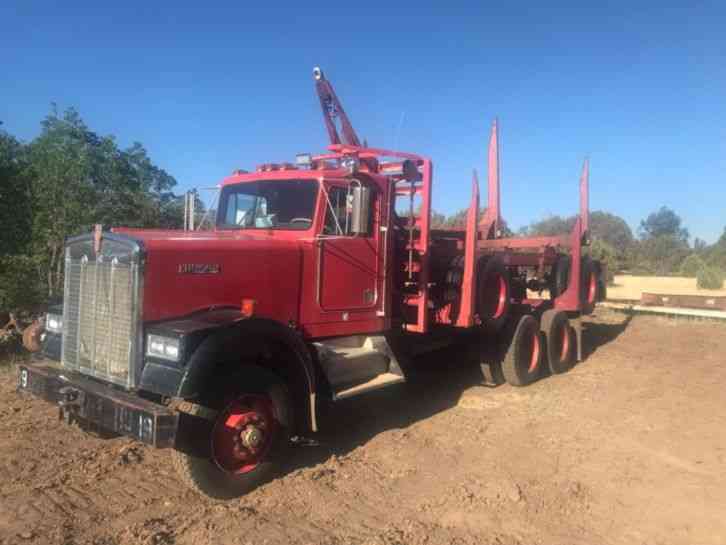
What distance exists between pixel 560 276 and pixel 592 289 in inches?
51.8

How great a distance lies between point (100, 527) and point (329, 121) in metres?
7.30

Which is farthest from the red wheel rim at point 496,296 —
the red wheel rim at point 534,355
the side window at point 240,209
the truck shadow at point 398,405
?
the side window at point 240,209

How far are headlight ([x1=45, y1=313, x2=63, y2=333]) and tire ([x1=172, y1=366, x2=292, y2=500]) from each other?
5.74 feet

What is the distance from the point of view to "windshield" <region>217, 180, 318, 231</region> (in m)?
5.64

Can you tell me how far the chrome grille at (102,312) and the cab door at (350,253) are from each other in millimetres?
1772

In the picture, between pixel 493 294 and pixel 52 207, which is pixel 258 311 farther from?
pixel 52 207

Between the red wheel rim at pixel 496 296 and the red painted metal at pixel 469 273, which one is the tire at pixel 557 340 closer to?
the red wheel rim at pixel 496 296

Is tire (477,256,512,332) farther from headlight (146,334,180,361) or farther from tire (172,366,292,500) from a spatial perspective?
headlight (146,334,180,361)

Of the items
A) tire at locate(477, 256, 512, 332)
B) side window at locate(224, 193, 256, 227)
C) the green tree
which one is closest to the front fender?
side window at locate(224, 193, 256, 227)

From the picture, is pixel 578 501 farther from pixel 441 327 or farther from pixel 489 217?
pixel 489 217

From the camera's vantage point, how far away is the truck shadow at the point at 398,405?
18.7 feet

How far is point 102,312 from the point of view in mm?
4621

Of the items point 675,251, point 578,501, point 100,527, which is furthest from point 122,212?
point 675,251

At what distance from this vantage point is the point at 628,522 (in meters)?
4.21
